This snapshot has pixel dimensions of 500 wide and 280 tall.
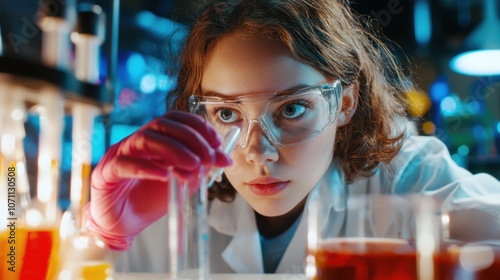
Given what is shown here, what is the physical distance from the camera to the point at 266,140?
134cm

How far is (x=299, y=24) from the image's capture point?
1511 millimetres

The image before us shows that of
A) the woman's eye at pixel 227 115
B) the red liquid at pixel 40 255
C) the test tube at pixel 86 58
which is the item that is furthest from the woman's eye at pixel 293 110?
the red liquid at pixel 40 255

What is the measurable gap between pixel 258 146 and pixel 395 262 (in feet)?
2.36

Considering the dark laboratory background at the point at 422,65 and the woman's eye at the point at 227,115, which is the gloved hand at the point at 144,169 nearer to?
the woman's eye at the point at 227,115

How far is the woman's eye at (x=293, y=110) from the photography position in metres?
1.40

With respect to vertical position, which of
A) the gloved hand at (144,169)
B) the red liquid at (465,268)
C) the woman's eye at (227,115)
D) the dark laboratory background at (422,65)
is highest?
the dark laboratory background at (422,65)

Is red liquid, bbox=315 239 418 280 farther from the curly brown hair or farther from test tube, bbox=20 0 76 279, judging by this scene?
the curly brown hair

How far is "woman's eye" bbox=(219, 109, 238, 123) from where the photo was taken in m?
1.39

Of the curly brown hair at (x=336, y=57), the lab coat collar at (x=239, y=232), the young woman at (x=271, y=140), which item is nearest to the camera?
the young woman at (x=271, y=140)

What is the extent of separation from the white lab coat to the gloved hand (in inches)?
20.9

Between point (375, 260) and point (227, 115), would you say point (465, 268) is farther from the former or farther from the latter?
point (227, 115)

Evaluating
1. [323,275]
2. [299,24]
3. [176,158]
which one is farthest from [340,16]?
[323,275]

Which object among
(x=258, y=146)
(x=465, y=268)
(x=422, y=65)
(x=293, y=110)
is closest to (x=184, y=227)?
(x=465, y=268)

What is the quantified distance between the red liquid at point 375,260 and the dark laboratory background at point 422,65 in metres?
1.32
